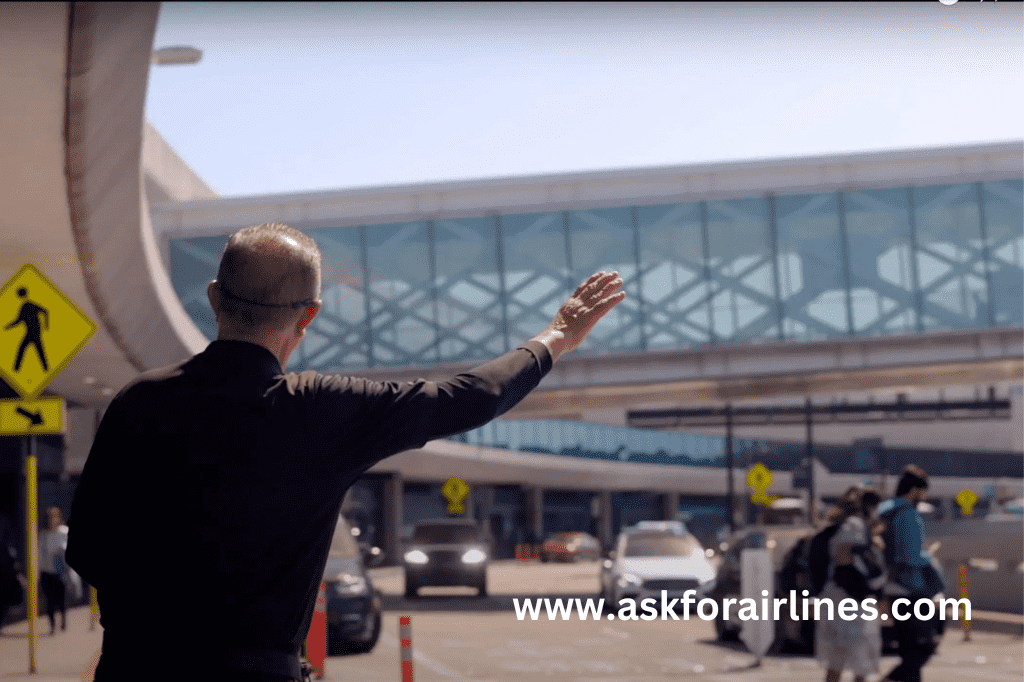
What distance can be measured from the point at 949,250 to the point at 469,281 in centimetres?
1212

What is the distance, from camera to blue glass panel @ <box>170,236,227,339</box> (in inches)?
1553

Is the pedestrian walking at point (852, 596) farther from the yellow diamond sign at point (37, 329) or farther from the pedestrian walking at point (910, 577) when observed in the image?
the yellow diamond sign at point (37, 329)

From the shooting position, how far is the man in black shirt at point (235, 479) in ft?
9.11

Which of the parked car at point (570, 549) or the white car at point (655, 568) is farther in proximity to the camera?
the parked car at point (570, 549)

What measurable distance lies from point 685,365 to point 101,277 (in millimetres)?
21551

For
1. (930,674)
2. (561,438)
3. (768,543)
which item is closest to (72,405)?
(768,543)

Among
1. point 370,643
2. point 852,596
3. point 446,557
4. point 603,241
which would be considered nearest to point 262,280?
point 852,596

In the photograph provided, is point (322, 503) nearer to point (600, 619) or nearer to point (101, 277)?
point (101, 277)

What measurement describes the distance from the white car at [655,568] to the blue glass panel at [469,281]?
38.7 ft

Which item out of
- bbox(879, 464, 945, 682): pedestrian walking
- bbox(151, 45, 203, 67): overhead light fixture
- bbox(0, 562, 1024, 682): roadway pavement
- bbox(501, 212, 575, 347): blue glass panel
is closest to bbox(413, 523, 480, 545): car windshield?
bbox(501, 212, 575, 347): blue glass panel

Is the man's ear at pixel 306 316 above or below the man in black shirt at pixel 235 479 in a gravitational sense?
above

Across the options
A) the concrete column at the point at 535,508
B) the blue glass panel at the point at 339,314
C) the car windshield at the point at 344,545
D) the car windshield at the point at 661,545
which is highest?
the blue glass panel at the point at 339,314

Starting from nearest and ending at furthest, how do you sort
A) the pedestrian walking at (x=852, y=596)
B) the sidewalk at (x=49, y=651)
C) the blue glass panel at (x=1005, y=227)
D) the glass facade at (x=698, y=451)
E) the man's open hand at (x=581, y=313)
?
the man's open hand at (x=581, y=313), the pedestrian walking at (x=852, y=596), the sidewalk at (x=49, y=651), the blue glass panel at (x=1005, y=227), the glass facade at (x=698, y=451)

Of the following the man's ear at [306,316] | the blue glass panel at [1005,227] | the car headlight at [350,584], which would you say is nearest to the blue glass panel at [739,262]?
the blue glass panel at [1005,227]
